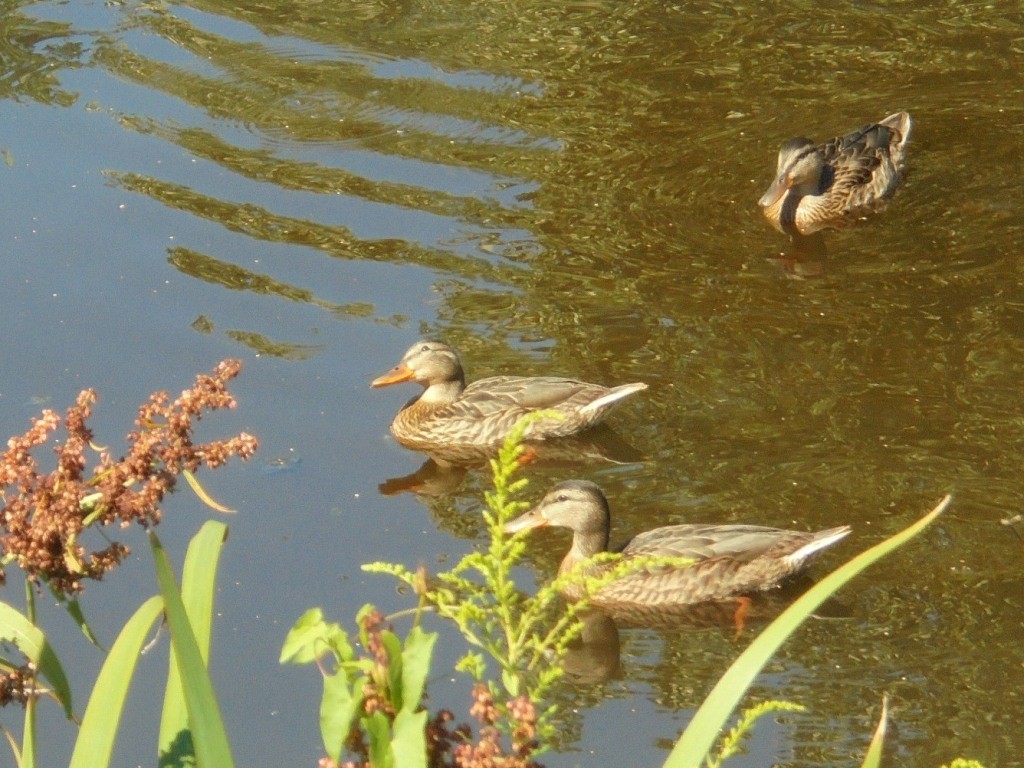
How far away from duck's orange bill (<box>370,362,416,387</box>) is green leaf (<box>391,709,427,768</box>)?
7.02 metres

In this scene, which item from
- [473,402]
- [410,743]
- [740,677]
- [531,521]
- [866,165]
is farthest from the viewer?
[866,165]

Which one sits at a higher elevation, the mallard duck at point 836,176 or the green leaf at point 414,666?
the mallard duck at point 836,176

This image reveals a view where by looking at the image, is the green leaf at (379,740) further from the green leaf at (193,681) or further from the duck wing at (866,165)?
the duck wing at (866,165)

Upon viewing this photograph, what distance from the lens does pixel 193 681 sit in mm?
2057

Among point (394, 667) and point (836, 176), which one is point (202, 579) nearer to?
point (394, 667)

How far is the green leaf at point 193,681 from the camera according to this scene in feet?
6.68

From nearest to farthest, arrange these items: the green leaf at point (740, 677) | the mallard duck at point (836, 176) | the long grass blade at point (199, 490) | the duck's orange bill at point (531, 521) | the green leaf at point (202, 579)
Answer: the green leaf at point (740, 677)
the green leaf at point (202, 579)
the long grass blade at point (199, 490)
the duck's orange bill at point (531, 521)
the mallard duck at point (836, 176)

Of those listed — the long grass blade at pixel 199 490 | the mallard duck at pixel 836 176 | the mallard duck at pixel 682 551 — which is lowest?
the mallard duck at pixel 682 551

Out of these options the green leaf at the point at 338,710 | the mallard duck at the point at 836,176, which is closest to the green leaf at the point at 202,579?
the green leaf at the point at 338,710

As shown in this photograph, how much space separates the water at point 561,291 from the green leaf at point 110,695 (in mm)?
3507

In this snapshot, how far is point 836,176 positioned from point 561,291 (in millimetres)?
2581

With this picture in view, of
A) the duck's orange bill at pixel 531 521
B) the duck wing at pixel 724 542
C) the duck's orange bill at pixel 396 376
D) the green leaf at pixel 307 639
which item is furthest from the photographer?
the duck's orange bill at pixel 396 376

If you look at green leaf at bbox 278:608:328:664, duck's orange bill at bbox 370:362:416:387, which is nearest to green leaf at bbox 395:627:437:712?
green leaf at bbox 278:608:328:664

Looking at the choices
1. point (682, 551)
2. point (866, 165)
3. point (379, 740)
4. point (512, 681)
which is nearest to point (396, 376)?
point (682, 551)
